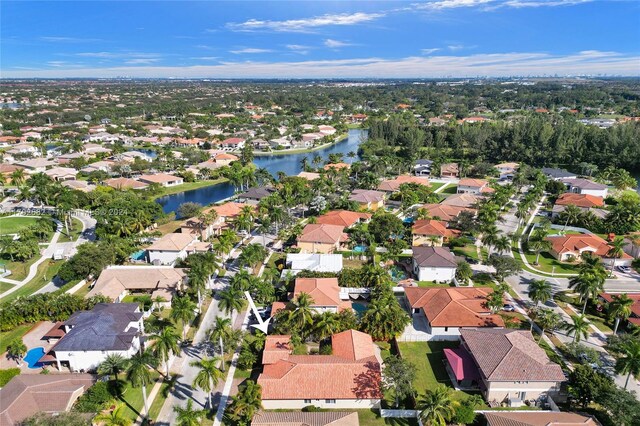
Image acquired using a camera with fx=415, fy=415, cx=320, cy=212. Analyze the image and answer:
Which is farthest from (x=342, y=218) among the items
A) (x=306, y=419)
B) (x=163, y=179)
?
(x=163, y=179)

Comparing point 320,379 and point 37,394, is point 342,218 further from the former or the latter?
point 37,394

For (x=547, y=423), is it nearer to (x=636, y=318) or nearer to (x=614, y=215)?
(x=636, y=318)

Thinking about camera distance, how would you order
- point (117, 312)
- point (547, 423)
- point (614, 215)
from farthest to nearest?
point (614, 215) → point (117, 312) → point (547, 423)

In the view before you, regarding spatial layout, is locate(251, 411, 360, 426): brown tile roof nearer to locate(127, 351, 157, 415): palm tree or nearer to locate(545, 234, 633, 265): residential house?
locate(127, 351, 157, 415): palm tree

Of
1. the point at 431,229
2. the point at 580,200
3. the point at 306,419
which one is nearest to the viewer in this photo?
the point at 306,419

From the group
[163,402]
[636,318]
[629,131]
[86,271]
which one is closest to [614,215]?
[636,318]

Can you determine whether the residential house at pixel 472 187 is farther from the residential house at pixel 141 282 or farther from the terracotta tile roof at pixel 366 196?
the residential house at pixel 141 282

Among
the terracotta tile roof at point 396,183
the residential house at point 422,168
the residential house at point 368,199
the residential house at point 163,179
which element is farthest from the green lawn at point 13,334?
the residential house at point 422,168
